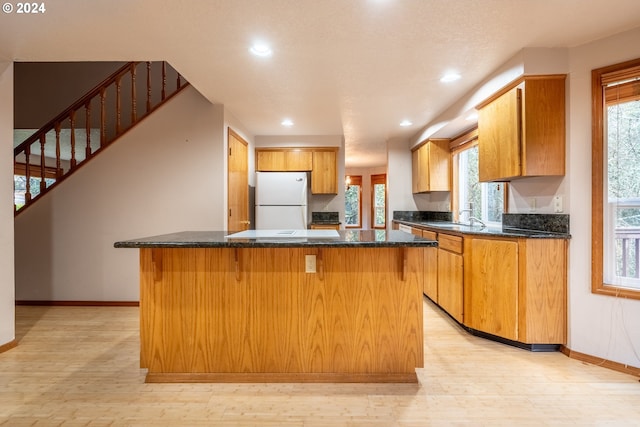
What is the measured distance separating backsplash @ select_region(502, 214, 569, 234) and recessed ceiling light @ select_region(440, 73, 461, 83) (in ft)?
4.29

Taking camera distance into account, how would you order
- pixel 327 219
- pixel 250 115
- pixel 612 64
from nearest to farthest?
pixel 612 64 < pixel 250 115 < pixel 327 219

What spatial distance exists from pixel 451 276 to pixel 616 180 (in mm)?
1427

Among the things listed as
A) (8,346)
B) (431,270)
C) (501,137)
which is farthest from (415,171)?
(8,346)

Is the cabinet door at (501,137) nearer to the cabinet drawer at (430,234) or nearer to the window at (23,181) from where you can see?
the cabinet drawer at (430,234)

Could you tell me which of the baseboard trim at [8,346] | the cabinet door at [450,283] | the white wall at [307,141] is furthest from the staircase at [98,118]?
the cabinet door at [450,283]

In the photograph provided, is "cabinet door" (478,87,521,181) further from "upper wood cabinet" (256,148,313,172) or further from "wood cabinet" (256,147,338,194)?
"upper wood cabinet" (256,148,313,172)

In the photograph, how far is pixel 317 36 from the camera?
2.19 m

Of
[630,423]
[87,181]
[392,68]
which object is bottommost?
[630,423]

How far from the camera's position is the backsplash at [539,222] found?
243 centimetres

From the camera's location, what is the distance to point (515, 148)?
2.50 meters

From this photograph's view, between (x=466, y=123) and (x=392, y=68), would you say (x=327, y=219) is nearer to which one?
(x=466, y=123)

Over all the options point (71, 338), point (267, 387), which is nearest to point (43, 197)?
point (71, 338)

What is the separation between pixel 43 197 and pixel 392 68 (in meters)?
3.87

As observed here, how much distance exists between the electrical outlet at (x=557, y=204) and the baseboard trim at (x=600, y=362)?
101 cm
